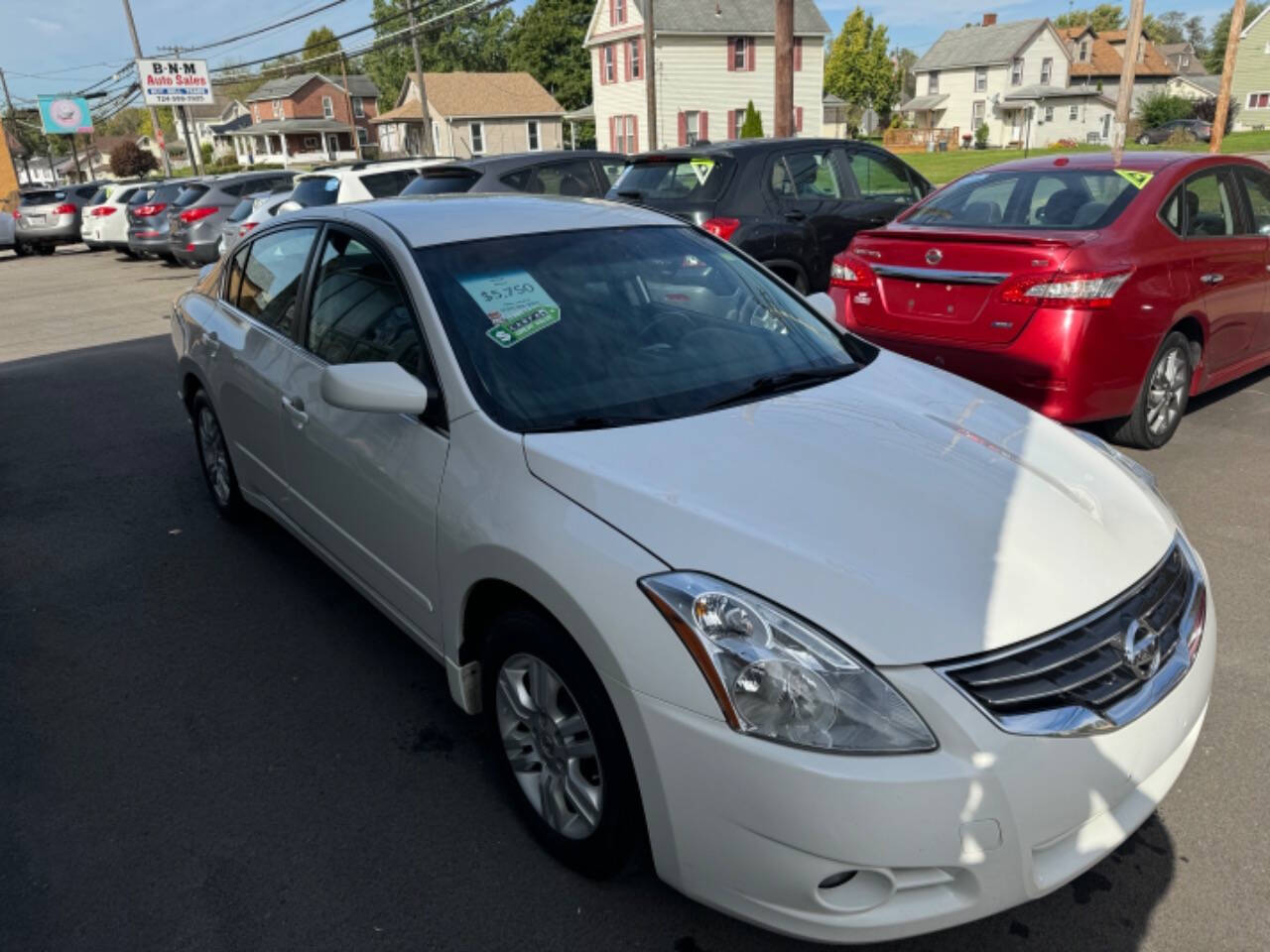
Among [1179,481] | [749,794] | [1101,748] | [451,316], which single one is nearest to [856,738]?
[749,794]

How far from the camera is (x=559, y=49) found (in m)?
70.8

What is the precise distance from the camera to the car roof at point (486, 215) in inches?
130

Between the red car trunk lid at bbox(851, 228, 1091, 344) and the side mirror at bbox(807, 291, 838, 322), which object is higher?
the side mirror at bbox(807, 291, 838, 322)

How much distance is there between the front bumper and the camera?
190cm

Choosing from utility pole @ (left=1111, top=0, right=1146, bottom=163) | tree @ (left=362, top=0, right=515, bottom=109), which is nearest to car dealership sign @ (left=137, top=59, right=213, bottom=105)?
utility pole @ (left=1111, top=0, right=1146, bottom=163)

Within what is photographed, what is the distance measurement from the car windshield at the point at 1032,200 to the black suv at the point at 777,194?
76.4 inches

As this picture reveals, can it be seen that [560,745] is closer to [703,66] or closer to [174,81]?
[174,81]

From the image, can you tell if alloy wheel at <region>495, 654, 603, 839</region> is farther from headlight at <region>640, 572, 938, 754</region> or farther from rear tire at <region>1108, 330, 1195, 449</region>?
rear tire at <region>1108, 330, 1195, 449</region>

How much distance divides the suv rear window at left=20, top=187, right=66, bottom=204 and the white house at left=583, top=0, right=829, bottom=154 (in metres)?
22.9

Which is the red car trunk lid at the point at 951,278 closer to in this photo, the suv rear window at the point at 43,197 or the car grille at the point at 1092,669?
the car grille at the point at 1092,669

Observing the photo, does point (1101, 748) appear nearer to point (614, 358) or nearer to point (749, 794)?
point (749, 794)

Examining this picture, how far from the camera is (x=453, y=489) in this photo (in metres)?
2.68

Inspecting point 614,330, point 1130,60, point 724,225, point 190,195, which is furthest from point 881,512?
point 190,195

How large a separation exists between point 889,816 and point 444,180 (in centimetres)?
881
